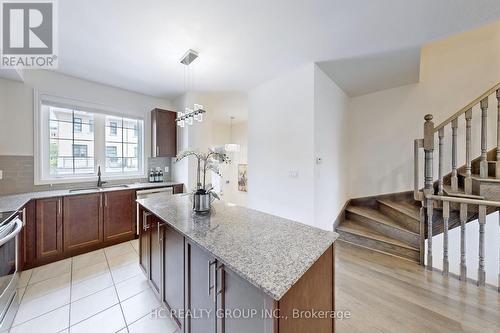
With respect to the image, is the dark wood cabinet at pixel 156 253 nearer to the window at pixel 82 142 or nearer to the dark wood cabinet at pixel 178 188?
the dark wood cabinet at pixel 178 188

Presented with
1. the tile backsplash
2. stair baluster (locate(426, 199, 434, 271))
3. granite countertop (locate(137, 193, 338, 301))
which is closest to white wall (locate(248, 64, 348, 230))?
stair baluster (locate(426, 199, 434, 271))

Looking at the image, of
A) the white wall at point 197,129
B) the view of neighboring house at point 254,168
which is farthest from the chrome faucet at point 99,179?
the white wall at point 197,129

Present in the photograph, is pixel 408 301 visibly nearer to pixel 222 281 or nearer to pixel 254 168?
pixel 222 281

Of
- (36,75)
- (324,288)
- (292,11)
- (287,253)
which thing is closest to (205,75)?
(292,11)

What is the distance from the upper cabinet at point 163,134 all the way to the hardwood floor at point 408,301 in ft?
11.8

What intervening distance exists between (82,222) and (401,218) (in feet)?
16.1

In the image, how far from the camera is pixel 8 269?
1.56m

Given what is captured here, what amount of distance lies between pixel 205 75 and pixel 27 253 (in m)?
3.34

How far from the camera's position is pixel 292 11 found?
172 cm

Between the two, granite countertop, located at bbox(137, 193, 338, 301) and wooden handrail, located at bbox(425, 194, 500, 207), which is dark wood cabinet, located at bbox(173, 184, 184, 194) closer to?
Answer: granite countertop, located at bbox(137, 193, 338, 301)

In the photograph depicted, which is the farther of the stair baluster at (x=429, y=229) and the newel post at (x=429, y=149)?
the newel post at (x=429, y=149)

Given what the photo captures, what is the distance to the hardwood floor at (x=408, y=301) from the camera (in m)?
1.50

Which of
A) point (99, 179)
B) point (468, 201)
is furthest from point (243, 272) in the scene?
point (99, 179)

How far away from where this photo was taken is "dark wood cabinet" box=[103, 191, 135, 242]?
9.60 feet
